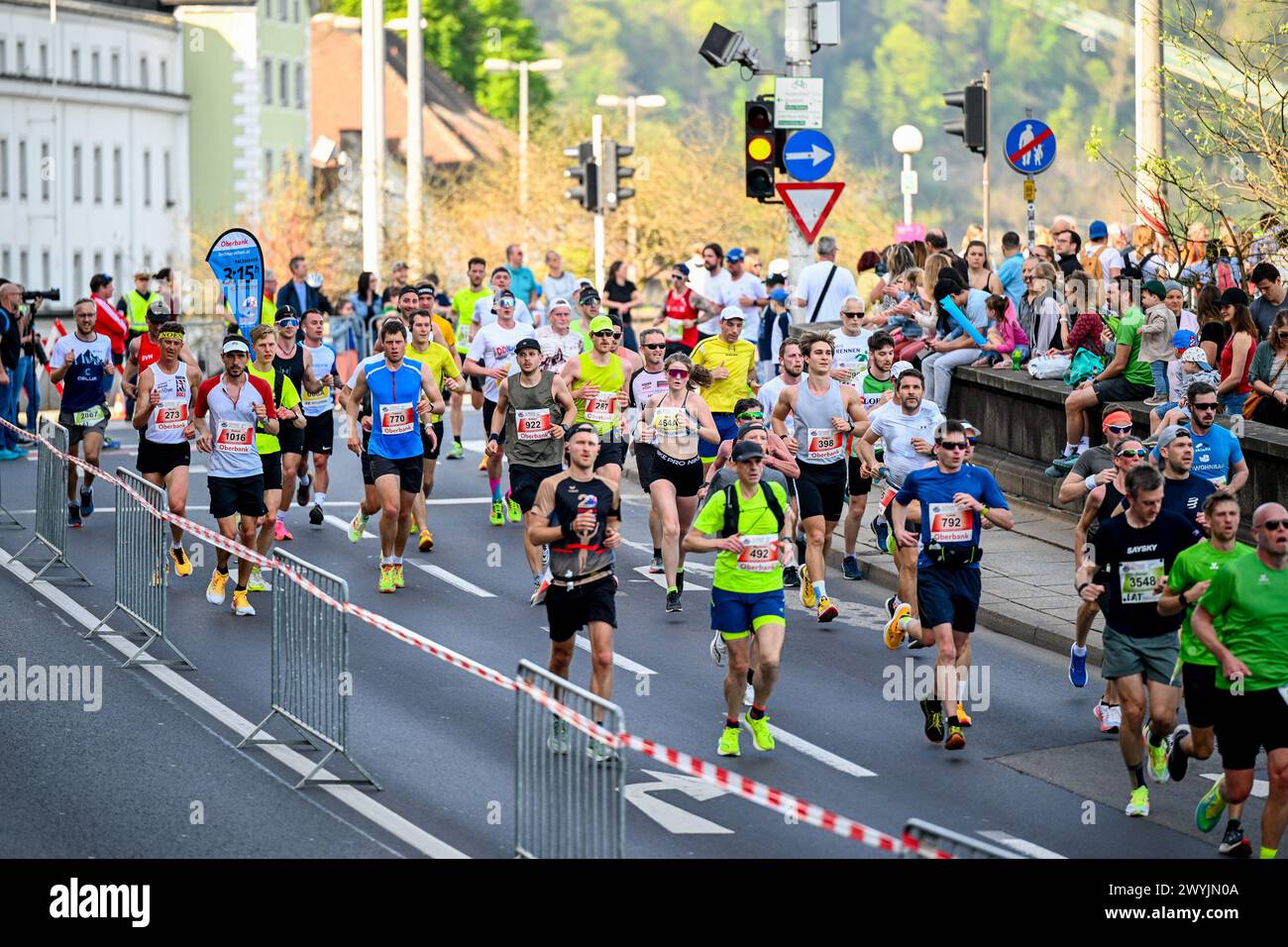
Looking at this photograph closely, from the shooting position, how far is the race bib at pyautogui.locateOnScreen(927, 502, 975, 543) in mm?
13422

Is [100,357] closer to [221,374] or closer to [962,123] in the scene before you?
[221,374]

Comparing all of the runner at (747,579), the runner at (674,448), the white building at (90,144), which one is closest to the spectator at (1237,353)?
→ the runner at (674,448)

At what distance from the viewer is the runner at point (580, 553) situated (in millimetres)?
12734

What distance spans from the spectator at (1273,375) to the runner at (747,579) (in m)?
6.33

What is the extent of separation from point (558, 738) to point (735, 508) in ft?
11.9

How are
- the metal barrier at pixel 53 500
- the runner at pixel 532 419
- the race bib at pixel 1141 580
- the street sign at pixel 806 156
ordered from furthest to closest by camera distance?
1. the street sign at pixel 806 156
2. the metal barrier at pixel 53 500
3. the runner at pixel 532 419
4. the race bib at pixel 1141 580

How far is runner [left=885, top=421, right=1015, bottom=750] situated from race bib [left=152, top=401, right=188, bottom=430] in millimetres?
7057

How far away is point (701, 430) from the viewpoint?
17.3 m

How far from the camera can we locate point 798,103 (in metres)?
23.2

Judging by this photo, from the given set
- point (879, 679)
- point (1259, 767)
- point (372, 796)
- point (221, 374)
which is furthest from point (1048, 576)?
point (372, 796)

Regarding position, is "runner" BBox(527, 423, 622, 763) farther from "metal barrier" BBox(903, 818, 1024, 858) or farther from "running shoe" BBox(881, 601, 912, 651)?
"metal barrier" BBox(903, 818, 1024, 858)

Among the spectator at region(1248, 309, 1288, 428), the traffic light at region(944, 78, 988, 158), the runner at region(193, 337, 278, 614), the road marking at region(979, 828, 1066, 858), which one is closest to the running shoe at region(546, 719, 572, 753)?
the road marking at region(979, 828, 1066, 858)

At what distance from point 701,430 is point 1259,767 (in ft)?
18.3

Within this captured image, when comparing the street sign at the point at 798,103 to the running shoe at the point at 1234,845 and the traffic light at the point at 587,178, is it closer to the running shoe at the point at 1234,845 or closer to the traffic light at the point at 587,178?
the traffic light at the point at 587,178
